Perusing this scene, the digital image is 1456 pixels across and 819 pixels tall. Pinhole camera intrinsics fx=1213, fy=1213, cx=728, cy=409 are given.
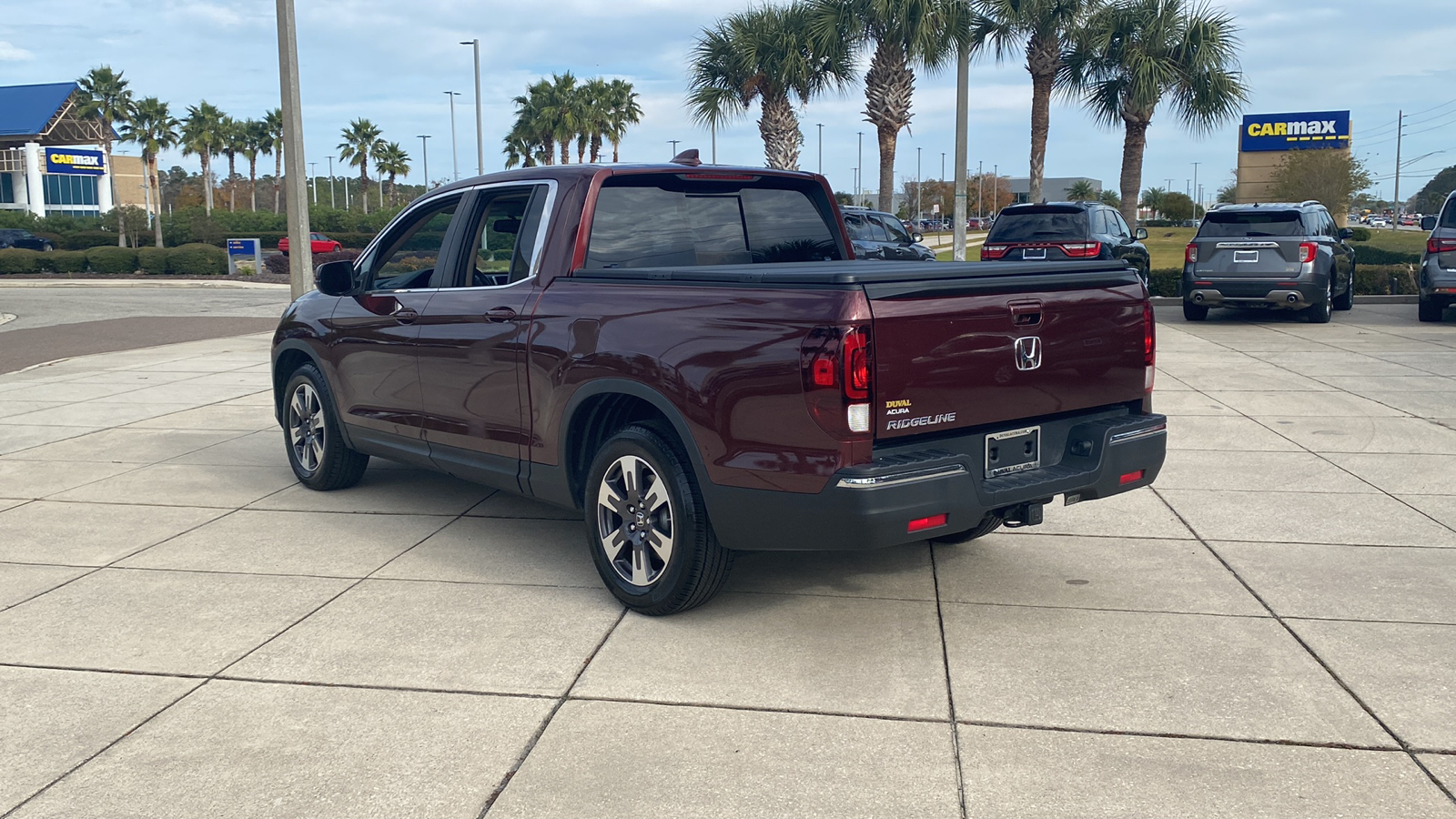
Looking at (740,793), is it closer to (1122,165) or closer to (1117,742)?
(1117,742)

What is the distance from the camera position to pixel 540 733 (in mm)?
3865

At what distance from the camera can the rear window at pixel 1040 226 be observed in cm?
1752

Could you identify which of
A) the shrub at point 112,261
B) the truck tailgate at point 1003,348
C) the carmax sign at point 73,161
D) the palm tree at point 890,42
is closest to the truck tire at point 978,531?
the truck tailgate at point 1003,348

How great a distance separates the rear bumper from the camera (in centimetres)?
416

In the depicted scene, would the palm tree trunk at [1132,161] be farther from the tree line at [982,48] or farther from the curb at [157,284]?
the curb at [157,284]

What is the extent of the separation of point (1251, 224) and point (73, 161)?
2915 inches

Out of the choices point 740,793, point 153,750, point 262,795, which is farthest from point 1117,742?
point 153,750

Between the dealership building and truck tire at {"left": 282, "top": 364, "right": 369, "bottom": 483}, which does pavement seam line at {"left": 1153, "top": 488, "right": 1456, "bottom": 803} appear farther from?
the dealership building

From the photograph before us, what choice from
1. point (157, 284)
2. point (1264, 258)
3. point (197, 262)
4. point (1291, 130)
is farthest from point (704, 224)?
point (1291, 130)

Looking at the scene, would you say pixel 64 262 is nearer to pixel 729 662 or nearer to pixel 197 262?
pixel 197 262

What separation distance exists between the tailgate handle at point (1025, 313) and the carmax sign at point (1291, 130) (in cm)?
7108

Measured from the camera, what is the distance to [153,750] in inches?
148

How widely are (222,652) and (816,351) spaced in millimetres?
2540

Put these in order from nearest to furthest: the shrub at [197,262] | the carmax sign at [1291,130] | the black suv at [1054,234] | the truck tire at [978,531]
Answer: the truck tire at [978,531] → the black suv at [1054,234] → the shrub at [197,262] → the carmax sign at [1291,130]
